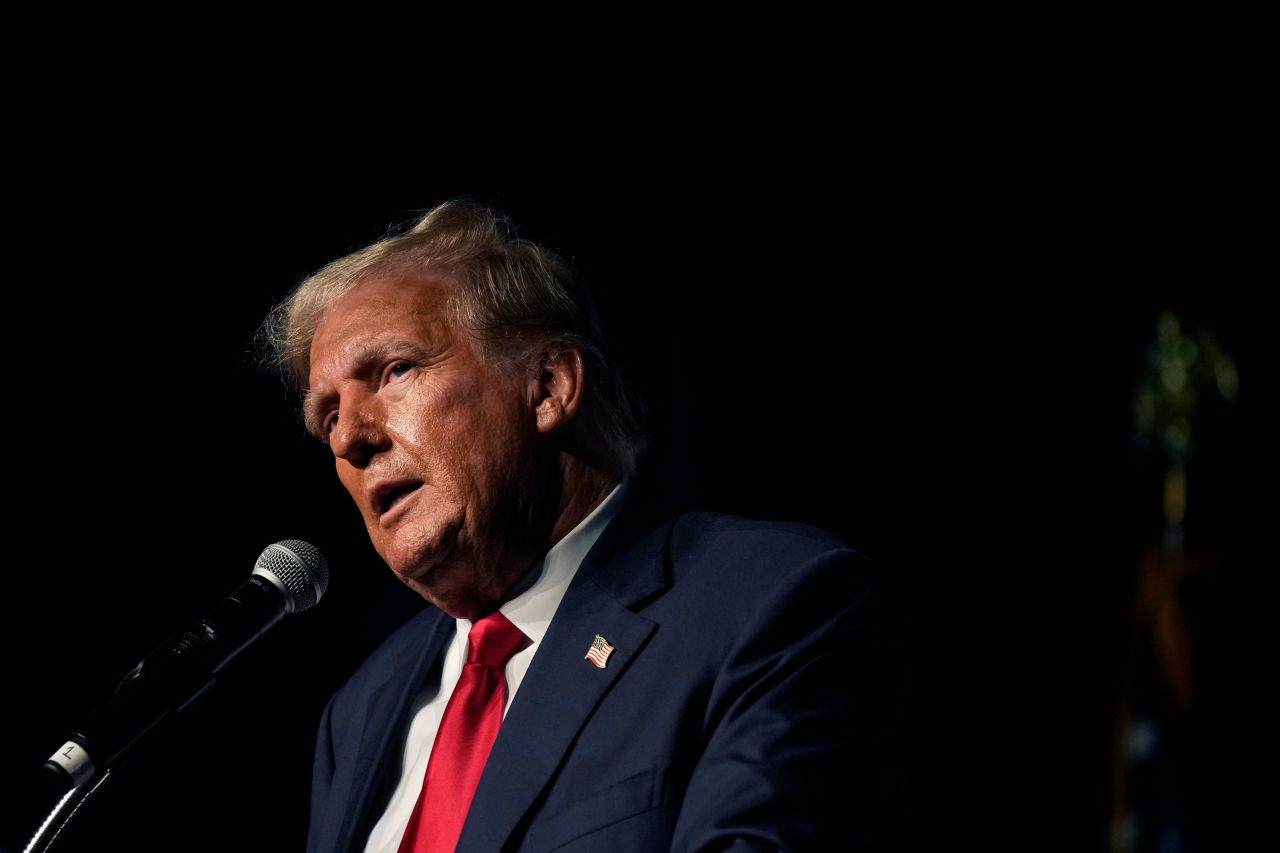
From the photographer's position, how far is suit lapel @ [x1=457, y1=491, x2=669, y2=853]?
5.00ft

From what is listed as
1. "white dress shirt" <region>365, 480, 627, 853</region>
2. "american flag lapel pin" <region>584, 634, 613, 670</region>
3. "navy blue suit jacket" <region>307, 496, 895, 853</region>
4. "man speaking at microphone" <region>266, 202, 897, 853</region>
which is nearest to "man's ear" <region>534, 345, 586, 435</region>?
"man speaking at microphone" <region>266, 202, 897, 853</region>

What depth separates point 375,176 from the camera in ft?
9.39

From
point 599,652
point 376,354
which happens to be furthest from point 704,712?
point 376,354

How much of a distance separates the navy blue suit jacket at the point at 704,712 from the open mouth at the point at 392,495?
0.99ft

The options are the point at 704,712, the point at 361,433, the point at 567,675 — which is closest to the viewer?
the point at 704,712

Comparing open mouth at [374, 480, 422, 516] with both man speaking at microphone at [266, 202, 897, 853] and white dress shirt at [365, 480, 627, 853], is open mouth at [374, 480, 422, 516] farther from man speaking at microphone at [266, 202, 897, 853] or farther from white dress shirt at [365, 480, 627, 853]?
white dress shirt at [365, 480, 627, 853]

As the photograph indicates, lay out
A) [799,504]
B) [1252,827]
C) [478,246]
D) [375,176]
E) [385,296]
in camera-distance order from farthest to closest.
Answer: [1252,827]
[799,504]
[375,176]
[478,246]
[385,296]

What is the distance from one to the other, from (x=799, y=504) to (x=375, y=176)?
1390mm

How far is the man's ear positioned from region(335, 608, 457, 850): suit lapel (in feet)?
1.51

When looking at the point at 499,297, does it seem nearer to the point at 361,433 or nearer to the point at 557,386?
A: the point at 557,386

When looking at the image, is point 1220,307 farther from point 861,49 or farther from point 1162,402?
point 861,49

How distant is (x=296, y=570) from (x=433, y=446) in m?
0.33

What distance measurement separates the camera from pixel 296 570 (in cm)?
157

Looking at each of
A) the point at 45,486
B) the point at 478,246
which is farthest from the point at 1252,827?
the point at 45,486
